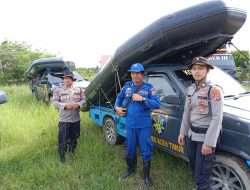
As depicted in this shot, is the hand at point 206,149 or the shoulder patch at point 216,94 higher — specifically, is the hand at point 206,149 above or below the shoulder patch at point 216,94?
below

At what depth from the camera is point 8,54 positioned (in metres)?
23.7

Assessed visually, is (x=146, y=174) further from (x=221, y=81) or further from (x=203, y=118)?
(x=221, y=81)

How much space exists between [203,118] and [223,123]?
376 millimetres

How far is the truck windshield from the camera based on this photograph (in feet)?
14.8

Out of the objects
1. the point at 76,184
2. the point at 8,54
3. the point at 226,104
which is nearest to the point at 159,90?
the point at 226,104

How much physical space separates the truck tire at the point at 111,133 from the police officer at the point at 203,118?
2.68 metres

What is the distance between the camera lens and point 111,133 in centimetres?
635

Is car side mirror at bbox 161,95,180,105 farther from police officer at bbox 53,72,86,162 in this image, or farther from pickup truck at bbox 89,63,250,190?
police officer at bbox 53,72,86,162

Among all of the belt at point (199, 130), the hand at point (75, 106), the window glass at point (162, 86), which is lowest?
the hand at point (75, 106)

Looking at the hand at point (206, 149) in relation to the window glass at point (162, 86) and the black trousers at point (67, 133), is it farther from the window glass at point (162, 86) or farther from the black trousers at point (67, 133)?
the black trousers at point (67, 133)

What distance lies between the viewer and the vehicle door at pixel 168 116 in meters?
4.32

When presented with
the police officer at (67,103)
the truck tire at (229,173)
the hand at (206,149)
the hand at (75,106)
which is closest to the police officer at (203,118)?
the hand at (206,149)

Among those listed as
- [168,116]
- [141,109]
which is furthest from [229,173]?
[141,109]

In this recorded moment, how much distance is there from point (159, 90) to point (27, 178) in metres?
2.60
